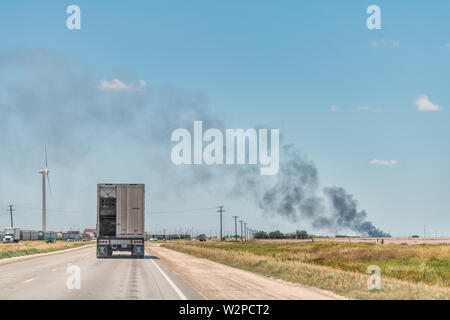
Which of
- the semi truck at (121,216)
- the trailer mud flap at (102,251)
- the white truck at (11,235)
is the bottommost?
the white truck at (11,235)

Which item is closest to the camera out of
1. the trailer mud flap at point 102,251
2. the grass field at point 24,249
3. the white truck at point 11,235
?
the trailer mud flap at point 102,251

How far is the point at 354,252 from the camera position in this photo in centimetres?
5744

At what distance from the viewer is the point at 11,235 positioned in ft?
438

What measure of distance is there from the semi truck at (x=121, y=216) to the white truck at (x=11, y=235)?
3763 inches

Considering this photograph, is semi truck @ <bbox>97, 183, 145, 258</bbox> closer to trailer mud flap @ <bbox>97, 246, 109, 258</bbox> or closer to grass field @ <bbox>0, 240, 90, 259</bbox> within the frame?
trailer mud flap @ <bbox>97, 246, 109, 258</bbox>

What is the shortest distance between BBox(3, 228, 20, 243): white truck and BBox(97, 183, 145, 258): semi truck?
314 ft

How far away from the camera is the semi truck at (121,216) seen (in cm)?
4069

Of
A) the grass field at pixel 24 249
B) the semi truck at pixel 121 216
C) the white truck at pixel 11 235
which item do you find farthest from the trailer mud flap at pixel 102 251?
the white truck at pixel 11 235

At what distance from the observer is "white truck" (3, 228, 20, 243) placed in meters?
131

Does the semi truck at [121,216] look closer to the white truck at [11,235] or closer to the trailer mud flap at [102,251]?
the trailer mud flap at [102,251]
